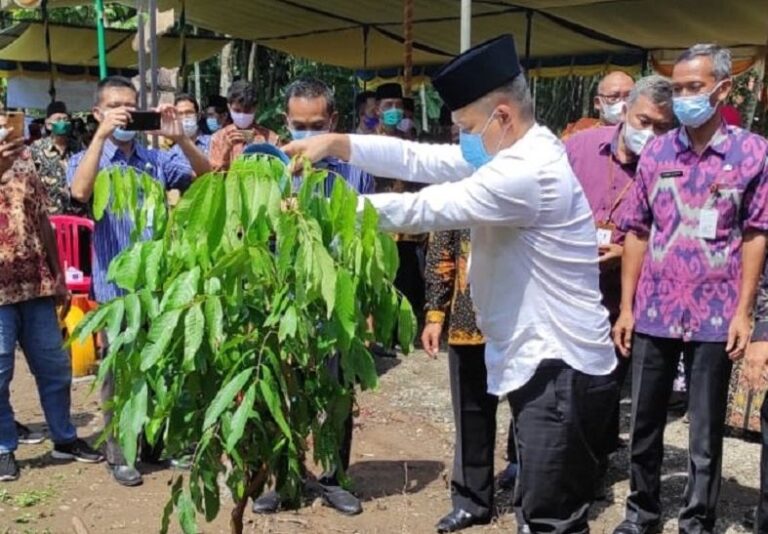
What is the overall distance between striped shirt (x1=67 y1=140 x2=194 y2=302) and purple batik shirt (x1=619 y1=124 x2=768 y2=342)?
6.66 ft

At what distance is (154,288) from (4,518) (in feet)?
7.55

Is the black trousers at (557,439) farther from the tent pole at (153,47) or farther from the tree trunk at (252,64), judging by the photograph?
the tree trunk at (252,64)

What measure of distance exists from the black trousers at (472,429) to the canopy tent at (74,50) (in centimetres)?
921

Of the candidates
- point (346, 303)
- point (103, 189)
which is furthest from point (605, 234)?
point (103, 189)

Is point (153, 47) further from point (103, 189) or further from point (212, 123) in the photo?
point (212, 123)

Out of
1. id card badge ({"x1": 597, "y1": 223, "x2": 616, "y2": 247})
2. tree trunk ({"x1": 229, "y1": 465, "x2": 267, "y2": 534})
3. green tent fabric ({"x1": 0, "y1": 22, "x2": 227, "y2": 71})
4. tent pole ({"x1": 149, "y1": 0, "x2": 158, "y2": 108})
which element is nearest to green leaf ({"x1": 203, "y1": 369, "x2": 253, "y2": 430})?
tree trunk ({"x1": 229, "y1": 465, "x2": 267, "y2": 534})

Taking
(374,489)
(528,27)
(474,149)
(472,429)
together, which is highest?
(528,27)

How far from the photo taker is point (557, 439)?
249 cm

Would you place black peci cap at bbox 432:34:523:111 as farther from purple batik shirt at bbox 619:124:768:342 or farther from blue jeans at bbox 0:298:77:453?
blue jeans at bbox 0:298:77:453

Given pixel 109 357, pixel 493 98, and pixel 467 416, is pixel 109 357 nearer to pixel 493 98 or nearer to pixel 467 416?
pixel 493 98

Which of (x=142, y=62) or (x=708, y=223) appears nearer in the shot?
(x=708, y=223)

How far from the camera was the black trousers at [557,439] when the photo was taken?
249 centimetres

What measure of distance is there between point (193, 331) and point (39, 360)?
9.15 ft

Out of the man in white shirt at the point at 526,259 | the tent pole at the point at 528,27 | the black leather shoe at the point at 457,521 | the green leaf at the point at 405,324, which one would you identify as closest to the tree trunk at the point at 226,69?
the tent pole at the point at 528,27
